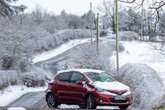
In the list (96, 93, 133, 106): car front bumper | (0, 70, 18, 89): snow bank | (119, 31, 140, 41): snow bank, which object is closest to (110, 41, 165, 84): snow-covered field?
(119, 31, 140, 41): snow bank

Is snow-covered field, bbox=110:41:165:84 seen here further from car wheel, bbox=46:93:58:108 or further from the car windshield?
the car windshield

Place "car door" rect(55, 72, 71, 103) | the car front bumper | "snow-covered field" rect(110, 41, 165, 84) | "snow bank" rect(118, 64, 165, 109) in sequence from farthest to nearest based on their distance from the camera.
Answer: "snow-covered field" rect(110, 41, 165, 84)
"snow bank" rect(118, 64, 165, 109)
"car door" rect(55, 72, 71, 103)
the car front bumper

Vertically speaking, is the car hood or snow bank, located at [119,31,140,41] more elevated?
the car hood

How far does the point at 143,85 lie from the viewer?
36.5 m

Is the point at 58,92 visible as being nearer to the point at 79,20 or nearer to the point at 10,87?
the point at 10,87

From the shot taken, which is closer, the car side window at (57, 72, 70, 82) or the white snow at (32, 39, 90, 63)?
the car side window at (57, 72, 70, 82)

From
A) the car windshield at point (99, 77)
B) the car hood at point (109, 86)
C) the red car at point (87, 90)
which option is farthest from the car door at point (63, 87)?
the car hood at point (109, 86)

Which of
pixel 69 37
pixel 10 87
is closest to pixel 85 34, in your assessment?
pixel 69 37

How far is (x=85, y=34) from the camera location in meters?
109

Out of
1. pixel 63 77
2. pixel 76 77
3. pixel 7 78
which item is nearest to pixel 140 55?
pixel 7 78

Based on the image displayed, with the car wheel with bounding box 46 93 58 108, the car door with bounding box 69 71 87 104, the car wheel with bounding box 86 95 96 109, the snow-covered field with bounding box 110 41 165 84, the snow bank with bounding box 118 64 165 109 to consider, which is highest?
the car door with bounding box 69 71 87 104

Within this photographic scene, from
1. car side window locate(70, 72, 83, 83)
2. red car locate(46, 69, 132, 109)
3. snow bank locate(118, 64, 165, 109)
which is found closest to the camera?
red car locate(46, 69, 132, 109)

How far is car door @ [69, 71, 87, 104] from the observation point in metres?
25.2

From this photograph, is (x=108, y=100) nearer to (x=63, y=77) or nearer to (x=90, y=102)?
(x=90, y=102)
